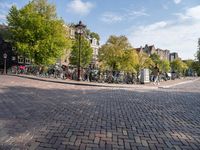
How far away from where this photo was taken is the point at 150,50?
94312 millimetres

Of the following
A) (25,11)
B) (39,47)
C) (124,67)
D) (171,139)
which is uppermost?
(25,11)

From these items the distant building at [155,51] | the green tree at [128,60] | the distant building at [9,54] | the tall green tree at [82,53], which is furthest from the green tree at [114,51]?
the distant building at [155,51]

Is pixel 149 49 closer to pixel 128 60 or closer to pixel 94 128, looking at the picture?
pixel 128 60

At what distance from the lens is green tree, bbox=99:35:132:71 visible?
140ft

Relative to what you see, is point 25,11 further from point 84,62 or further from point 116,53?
point 84,62

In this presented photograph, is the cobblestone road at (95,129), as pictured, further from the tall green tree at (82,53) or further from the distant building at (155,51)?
the distant building at (155,51)

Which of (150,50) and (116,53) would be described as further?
(150,50)

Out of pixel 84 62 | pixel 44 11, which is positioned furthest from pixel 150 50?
pixel 44 11

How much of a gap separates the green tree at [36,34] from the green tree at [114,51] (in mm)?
7200

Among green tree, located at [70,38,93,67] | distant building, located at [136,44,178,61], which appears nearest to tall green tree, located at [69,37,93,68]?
green tree, located at [70,38,93,67]

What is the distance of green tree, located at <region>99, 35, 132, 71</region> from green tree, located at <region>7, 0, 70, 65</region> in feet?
23.6

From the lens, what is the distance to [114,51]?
42531 mm

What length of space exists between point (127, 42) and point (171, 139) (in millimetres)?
39537

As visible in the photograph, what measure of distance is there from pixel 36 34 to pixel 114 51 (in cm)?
1365
